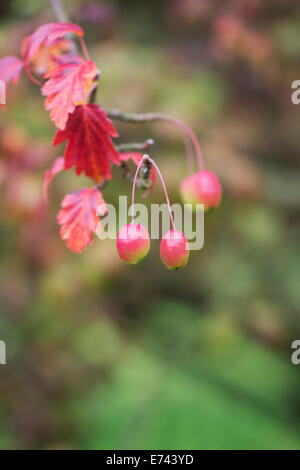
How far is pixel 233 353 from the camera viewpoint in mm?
2893

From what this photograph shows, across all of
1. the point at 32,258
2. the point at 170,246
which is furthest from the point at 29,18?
the point at 170,246

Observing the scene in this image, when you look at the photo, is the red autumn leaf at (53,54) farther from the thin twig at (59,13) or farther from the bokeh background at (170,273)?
the bokeh background at (170,273)

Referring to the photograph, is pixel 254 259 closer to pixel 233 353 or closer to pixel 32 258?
pixel 233 353

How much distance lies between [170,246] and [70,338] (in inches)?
76.0

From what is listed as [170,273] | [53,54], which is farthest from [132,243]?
[170,273]

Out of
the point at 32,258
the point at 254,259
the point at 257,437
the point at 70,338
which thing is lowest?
the point at 257,437

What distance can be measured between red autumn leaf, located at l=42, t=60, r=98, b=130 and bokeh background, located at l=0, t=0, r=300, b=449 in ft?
3.34

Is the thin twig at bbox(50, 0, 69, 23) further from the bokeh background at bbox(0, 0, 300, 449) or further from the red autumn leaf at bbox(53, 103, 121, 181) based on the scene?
the bokeh background at bbox(0, 0, 300, 449)

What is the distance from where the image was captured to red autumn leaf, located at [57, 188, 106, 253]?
858mm

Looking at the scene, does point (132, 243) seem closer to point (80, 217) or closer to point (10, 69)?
point (80, 217)

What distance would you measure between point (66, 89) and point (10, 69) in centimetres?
24

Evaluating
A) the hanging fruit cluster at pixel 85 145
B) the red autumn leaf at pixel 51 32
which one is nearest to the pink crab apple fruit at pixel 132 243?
the hanging fruit cluster at pixel 85 145

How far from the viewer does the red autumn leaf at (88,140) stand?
818 millimetres
